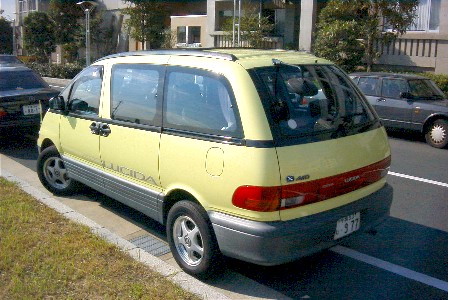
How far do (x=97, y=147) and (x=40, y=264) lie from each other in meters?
1.50

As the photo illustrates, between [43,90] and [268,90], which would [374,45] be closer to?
[43,90]

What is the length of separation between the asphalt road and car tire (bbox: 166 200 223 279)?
0.43m

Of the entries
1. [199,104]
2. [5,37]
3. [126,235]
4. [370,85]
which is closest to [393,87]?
[370,85]

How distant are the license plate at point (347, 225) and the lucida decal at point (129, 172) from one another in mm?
1681

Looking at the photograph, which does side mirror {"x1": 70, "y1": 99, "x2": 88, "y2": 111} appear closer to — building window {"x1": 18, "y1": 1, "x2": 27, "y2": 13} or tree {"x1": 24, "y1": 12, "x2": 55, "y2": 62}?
tree {"x1": 24, "y1": 12, "x2": 55, "y2": 62}

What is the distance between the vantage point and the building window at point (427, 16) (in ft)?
62.1

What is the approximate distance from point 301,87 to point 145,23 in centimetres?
2894

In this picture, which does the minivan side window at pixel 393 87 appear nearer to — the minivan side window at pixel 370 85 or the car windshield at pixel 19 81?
the minivan side window at pixel 370 85

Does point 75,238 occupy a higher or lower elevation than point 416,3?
lower

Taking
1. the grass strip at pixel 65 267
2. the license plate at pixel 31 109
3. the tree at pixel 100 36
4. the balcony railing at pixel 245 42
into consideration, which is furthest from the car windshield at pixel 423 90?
the tree at pixel 100 36

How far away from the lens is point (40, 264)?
4.46 meters

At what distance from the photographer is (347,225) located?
4.25 m

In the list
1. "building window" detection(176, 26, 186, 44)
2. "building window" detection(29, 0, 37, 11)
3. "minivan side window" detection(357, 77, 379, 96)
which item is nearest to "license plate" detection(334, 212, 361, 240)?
"minivan side window" detection(357, 77, 379, 96)
